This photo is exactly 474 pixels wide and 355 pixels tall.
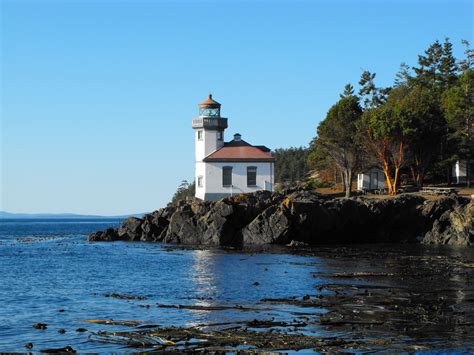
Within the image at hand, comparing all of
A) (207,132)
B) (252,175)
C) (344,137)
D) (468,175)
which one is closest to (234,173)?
(252,175)

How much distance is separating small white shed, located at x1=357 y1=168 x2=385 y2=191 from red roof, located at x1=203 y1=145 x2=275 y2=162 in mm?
15010

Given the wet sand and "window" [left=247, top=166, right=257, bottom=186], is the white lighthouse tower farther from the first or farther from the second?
the wet sand

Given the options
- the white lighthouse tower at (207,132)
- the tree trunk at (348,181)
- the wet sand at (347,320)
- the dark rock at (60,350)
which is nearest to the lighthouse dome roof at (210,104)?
the white lighthouse tower at (207,132)

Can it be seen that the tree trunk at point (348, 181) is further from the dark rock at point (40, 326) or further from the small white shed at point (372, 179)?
the dark rock at point (40, 326)

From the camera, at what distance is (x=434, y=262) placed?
1815 inches

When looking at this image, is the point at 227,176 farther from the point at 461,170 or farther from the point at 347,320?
the point at 347,320

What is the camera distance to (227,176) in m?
80.6

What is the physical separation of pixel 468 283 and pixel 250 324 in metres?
15.3

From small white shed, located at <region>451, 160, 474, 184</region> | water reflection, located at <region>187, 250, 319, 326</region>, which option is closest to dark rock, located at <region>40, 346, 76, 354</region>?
water reflection, located at <region>187, 250, 319, 326</region>

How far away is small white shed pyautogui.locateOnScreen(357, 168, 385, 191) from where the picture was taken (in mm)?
89000

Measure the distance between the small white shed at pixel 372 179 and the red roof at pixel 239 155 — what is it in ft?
49.2

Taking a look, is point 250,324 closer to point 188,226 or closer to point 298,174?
point 188,226

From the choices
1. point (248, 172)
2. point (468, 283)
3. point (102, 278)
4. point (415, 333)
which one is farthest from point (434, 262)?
point (248, 172)

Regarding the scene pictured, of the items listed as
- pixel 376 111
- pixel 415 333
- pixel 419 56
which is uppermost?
pixel 419 56
